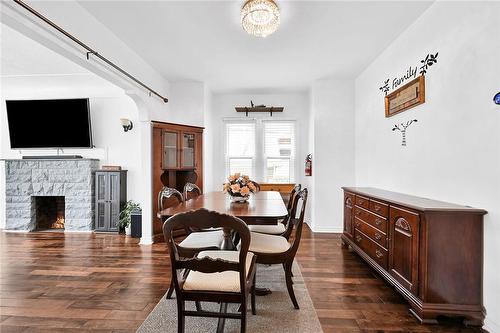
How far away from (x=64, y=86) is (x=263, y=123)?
12.7 feet

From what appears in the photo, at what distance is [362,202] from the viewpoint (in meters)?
2.99

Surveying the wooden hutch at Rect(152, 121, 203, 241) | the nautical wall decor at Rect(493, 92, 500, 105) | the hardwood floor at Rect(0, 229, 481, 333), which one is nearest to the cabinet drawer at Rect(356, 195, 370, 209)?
the hardwood floor at Rect(0, 229, 481, 333)

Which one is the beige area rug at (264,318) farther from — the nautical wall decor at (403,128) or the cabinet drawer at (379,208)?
the nautical wall decor at (403,128)

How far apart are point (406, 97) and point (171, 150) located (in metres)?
3.42

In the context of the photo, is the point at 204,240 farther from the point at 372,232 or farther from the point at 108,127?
the point at 108,127

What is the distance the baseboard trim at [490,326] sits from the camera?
1731 millimetres

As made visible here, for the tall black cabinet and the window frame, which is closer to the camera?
the tall black cabinet

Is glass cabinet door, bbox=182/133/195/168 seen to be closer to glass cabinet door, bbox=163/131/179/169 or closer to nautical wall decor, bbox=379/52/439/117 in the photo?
glass cabinet door, bbox=163/131/179/169

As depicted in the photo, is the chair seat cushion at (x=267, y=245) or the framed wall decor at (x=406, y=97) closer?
the chair seat cushion at (x=267, y=245)

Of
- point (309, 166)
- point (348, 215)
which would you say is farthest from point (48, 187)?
point (348, 215)

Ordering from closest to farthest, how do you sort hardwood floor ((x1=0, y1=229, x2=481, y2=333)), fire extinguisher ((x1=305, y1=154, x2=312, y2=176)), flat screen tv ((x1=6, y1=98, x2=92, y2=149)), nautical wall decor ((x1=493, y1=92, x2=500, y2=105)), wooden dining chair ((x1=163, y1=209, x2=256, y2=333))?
1. wooden dining chair ((x1=163, y1=209, x2=256, y2=333))
2. nautical wall decor ((x1=493, y1=92, x2=500, y2=105))
3. hardwood floor ((x1=0, y1=229, x2=481, y2=333))
4. flat screen tv ((x1=6, y1=98, x2=92, y2=149))
5. fire extinguisher ((x1=305, y1=154, x2=312, y2=176))

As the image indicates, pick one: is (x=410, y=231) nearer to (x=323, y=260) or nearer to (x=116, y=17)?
(x=323, y=260)

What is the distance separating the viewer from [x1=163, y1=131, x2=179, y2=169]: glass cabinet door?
163 inches

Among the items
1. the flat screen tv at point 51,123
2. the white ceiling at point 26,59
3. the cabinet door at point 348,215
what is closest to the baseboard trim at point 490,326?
the cabinet door at point 348,215
